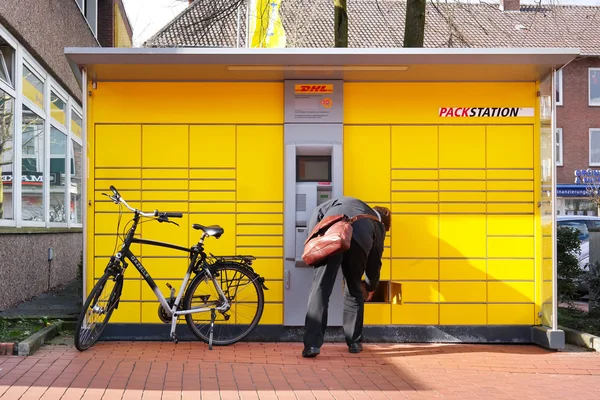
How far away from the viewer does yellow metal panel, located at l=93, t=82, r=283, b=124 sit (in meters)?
8.47

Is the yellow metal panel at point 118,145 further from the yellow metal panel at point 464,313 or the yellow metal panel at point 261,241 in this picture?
the yellow metal panel at point 464,313

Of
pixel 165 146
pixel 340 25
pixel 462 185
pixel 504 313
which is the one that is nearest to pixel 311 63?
pixel 165 146

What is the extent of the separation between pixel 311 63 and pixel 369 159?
3.88ft

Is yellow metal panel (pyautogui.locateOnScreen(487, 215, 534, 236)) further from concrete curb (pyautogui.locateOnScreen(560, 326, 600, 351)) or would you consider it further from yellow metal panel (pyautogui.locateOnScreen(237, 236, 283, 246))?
yellow metal panel (pyautogui.locateOnScreen(237, 236, 283, 246))

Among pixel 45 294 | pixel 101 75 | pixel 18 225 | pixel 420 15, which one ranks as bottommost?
pixel 45 294

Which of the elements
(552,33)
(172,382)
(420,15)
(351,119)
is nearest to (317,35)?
(552,33)

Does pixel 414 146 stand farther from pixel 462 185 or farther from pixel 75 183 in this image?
pixel 75 183

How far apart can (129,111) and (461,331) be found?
3918 millimetres

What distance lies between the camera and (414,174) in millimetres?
8594

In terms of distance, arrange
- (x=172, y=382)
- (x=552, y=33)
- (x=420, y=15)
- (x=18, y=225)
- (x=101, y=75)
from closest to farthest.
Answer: (x=172, y=382), (x=101, y=75), (x=18, y=225), (x=420, y=15), (x=552, y=33)

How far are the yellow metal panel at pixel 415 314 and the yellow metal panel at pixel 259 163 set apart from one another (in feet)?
5.28

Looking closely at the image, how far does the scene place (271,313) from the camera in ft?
27.8

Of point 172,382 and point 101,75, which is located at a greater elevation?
point 101,75

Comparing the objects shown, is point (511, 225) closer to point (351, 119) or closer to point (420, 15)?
point (351, 119)
